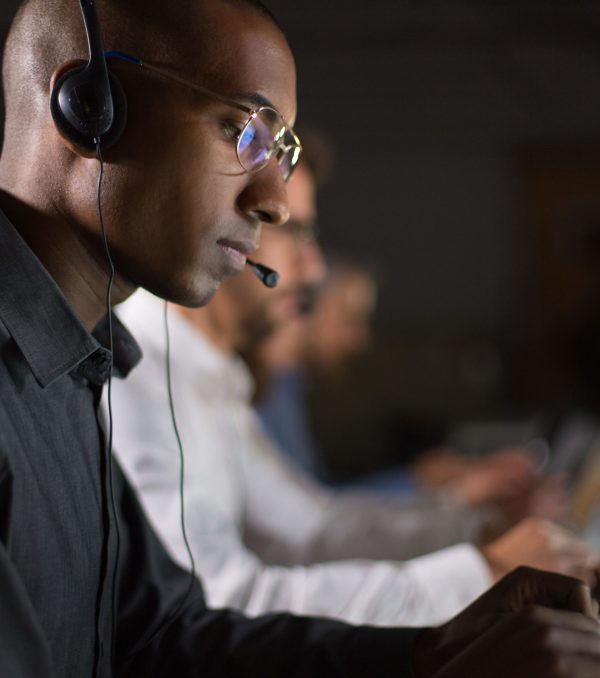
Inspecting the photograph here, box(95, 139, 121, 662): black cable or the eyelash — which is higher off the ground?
the eyelash

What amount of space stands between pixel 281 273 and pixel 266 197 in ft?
3.18

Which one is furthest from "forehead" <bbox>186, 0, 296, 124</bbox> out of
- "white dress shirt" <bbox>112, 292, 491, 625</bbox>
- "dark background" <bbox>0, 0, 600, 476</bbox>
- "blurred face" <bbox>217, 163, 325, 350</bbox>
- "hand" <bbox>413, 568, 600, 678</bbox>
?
"dark background" <bbox>0, 0, 600, 476</bbox>

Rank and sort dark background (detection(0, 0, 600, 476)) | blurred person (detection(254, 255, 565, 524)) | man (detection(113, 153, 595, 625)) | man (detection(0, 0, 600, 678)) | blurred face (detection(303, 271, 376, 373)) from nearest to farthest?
1. man (detection(0, 0, 600, 678))
2. man (detection(113, 153, 595, 625))
3. blurred person (detection(254, 255, 565, 524))
4. blurred face (detection(303, 271, 376, 373))
5. dark background (detection(0, 0, 600, 476))

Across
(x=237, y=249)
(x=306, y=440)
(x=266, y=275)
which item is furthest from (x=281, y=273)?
(x=306, y=440)

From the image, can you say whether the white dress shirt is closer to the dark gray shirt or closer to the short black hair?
the dark gray shirt

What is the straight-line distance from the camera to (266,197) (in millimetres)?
839

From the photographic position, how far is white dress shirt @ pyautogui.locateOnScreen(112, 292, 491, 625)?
1.15 meters

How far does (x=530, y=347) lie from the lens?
5527 millimetres

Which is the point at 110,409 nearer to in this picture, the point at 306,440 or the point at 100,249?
the point at 100,249

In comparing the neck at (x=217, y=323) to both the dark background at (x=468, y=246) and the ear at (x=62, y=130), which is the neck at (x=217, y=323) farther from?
the dark background at (x=468, y=246)

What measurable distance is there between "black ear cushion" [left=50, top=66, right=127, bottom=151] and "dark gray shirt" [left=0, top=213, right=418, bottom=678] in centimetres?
10

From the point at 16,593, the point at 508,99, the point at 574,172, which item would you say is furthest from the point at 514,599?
the point at 574,172

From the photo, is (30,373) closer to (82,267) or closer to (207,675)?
(82,267)

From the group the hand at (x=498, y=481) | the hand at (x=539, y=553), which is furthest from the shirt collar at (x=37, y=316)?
the hand at (x=498, y=481)
